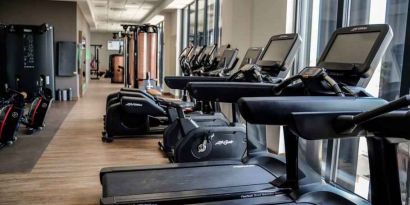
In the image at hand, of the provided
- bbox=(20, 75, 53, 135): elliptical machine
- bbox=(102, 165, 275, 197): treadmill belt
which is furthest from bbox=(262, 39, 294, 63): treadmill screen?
bbox=(20, 75, 53, 135): elliptical machine

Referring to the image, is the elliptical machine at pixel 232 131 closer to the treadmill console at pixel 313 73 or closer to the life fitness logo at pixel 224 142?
the life fitness logo at pixel 224 142

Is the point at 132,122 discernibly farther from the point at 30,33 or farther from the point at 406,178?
the point at 30,33

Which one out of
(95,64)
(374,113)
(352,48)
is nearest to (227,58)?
(352,48)

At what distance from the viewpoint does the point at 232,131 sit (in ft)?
13.0

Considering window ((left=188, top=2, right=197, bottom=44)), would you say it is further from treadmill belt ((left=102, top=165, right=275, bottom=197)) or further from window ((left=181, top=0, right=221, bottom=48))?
treadmill belt ((left=102, top=165, right=275, bottom=197))

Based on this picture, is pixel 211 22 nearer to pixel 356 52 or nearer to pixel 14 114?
pixel 14 114

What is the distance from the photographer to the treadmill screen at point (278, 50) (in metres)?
3.08

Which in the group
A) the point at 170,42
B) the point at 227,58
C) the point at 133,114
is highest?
the point at 170,42

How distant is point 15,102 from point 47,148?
0.70 m

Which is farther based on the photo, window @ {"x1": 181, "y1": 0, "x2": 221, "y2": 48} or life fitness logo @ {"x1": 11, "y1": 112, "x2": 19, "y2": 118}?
window @ {"x1": 181, "y1": 0, "x2": 221, "y2": 48}

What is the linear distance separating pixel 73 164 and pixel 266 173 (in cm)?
228

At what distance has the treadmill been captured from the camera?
2.05 metres

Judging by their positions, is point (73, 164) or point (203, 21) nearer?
point (73, 164)

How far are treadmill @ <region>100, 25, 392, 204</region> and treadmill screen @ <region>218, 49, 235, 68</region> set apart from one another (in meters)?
1.44
